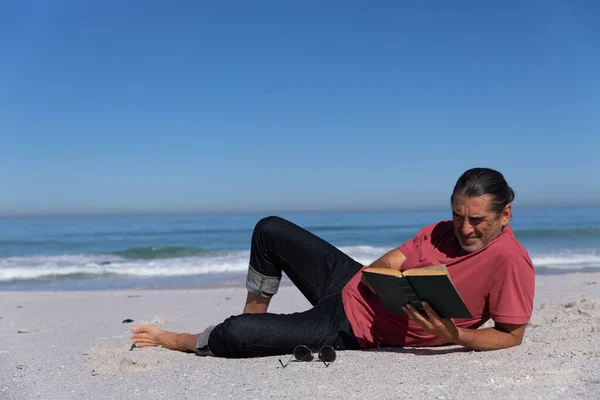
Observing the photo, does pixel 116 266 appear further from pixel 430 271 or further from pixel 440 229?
pixel 430 271

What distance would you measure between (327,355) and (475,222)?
3.49ft

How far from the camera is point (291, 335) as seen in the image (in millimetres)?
3326

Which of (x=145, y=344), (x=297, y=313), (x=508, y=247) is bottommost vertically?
(x=145, y=344)

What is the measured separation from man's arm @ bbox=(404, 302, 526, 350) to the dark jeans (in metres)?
0.59

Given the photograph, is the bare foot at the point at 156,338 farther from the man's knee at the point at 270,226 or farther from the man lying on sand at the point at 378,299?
the man's knee at the point at 270,226

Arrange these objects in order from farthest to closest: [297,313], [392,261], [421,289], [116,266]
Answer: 1. [116,266]
2. [297,313]
3. [392,261]
4. [421,289]

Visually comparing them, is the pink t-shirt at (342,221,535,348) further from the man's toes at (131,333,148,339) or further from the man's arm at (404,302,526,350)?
the man's toes at (131,333,148,339)

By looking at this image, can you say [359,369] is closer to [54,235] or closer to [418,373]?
[418,373]

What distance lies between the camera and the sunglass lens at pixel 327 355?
126 inches

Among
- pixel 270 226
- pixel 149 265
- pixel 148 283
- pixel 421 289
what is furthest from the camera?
pixel 149 265

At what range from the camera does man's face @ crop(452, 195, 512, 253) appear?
9.60 ft

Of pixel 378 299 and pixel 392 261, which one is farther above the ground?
pixel 392 261

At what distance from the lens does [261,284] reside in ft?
12.6

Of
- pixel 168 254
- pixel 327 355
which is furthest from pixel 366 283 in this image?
pixel 168 254
